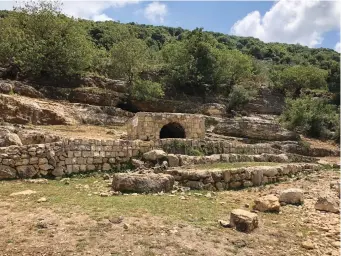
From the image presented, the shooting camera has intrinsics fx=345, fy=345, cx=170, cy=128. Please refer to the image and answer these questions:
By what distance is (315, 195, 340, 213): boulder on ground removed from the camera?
867 cm

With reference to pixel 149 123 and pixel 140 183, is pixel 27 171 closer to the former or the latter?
pixel 140 183

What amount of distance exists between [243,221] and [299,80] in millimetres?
43433

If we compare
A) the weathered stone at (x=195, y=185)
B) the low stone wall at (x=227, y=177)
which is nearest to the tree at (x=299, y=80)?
the low stone wall at (x=227, y=177)

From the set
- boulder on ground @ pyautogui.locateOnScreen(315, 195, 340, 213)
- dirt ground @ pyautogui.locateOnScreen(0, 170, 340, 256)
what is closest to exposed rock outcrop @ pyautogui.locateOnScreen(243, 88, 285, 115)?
boulder on ground @ pyautogui.locateOnScreen(315, 195, 340, 213)

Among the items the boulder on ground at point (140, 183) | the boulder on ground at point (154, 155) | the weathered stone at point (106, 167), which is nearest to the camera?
the boulder on ground at point (140, 183)

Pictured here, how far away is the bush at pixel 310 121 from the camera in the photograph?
103 feet

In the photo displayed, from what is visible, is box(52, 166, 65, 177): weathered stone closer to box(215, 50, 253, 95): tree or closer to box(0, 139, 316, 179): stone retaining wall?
box(0, 139, 316, 179): stone retaining wall

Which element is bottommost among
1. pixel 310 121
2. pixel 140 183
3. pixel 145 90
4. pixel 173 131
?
pixel 140 183

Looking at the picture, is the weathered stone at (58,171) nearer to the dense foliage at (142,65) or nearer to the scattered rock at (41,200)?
the scattered rock at (41,200)

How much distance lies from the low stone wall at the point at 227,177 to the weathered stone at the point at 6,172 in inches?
185

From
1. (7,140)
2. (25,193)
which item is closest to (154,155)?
(25,193)

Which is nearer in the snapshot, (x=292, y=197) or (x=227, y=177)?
(x=292, y=197)

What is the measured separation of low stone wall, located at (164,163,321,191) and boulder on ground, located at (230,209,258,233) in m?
3.51

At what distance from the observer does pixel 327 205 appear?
8.77 metres
